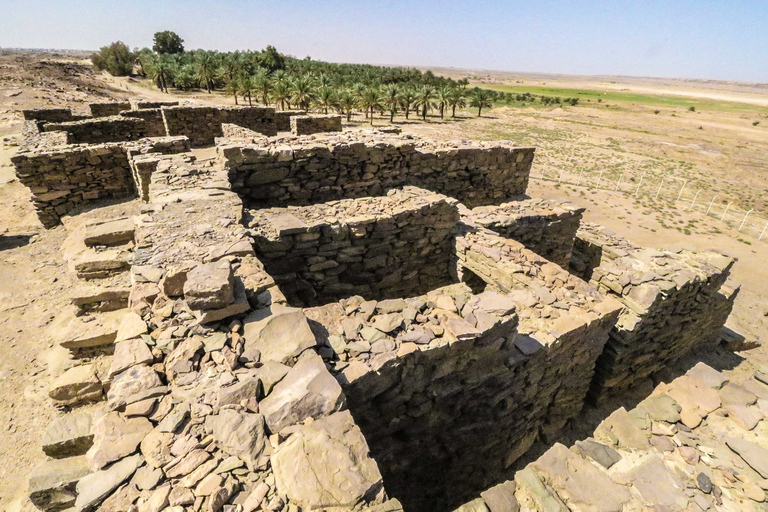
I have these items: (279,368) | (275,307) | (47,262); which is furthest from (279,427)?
(47,262)

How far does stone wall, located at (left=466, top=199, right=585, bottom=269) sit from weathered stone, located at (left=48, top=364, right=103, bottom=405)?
7.70m

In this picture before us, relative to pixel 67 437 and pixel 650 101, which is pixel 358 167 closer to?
pixel 67 437

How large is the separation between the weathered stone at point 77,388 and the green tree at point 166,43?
92061 millimetres

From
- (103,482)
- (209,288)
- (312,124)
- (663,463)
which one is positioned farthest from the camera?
(312,124)

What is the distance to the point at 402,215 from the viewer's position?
7.81m

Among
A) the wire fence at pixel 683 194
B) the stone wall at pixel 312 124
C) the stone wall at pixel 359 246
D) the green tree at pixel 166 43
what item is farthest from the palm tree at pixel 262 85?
the green tree at pixel 166 43

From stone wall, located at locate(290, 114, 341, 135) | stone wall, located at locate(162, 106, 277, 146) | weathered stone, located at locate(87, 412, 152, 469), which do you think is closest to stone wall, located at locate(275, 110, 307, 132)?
stone wall, located at locate(162, 106, 277, 146)

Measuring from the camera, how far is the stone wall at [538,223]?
30.5 feet

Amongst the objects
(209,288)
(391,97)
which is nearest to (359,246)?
(209,288)

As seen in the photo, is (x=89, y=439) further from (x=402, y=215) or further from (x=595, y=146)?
(x=595, y=146)

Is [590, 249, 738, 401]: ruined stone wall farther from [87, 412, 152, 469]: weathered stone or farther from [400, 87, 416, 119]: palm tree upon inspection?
[400, 87, 416, 119]: palm tree

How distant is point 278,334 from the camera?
3607 mm

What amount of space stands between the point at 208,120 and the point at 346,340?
51.9 feet

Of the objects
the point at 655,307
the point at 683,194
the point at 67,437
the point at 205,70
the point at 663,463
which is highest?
the point at 205,70
